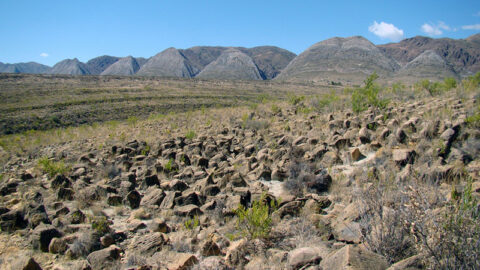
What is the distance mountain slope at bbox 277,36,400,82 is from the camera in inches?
2570

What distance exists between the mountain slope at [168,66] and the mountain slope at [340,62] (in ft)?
140

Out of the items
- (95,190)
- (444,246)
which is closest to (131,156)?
(95,190)

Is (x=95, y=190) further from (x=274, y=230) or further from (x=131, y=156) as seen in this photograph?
(x=274, y=230)

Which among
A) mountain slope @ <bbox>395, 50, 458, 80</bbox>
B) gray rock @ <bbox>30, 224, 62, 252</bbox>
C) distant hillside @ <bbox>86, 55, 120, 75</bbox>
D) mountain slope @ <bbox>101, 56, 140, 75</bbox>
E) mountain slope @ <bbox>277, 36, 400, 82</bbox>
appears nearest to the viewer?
gray rock @ <bbox>30, 224, 62, 252</bbox>

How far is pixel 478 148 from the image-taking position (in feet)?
13.5

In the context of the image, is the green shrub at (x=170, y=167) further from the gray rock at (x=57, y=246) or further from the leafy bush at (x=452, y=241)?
the leafy bush at (x=452, y=241)

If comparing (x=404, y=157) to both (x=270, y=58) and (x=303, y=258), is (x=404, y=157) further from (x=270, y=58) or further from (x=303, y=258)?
(x=270, y=58)

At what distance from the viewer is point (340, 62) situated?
72.1m

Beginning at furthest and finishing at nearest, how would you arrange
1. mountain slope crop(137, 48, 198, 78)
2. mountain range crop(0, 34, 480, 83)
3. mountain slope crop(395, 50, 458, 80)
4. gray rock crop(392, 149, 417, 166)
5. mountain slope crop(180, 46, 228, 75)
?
mountain slope crop(180, 46, 228, 75)
mountain slope crop(137, 48, 198, 78)
mountain range crop(0, 34, 480, 83)
mountain slope crop(395, 50, 458, 80)
gray rock crop(392, 149, 417, 166)

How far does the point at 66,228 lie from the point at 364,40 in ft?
311

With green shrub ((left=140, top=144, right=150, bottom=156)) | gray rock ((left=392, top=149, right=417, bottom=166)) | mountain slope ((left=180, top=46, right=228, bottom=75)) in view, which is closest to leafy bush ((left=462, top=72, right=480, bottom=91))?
gray rock ((left=392, top=149, right=417, bottom=166))

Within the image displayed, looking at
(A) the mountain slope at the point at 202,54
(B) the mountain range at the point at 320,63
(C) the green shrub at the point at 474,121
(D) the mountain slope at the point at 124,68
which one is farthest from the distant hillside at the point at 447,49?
(C) the green shrub at the point at 474,121

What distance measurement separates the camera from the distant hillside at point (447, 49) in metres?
117

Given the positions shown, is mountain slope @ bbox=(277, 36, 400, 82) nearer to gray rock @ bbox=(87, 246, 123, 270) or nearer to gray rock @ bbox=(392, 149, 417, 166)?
gray rock @ bbox=(392, 149, 417, 166)
